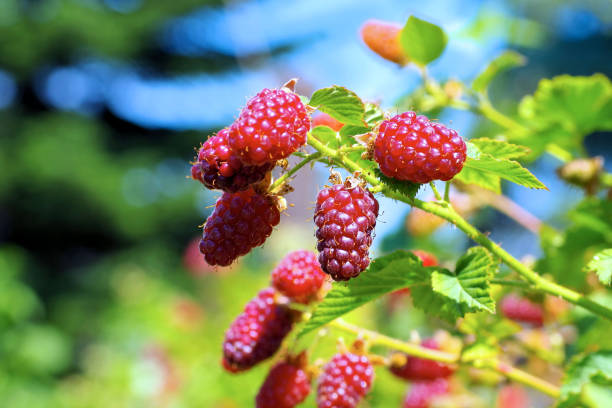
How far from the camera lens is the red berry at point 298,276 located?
0.83 metres

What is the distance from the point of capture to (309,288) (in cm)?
85

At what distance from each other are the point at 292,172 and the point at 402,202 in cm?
12

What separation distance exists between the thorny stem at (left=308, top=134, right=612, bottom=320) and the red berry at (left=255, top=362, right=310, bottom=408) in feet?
1.23

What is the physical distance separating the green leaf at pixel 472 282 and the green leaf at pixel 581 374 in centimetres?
22

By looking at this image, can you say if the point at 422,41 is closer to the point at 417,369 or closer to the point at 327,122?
the point at 327,122

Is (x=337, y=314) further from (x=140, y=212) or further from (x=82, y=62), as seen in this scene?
(x=82, y=62)

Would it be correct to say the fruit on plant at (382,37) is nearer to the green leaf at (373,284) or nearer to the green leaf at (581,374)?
the green leaf at (373,284)

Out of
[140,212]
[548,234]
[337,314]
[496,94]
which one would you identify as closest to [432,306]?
[337,314]

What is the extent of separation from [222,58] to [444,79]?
13868mm

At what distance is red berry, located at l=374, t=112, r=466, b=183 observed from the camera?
547mm

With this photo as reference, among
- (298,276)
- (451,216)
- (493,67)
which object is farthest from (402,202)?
(493,67)

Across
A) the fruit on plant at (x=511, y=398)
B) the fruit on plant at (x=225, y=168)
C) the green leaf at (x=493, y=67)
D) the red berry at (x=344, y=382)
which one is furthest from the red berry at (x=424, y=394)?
the fruit on plant at (x=225, y=168)

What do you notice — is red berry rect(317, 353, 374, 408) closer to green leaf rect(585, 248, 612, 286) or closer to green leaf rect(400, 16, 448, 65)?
green leaf rect(585, 248, 612, 286)

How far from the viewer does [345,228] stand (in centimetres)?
55
